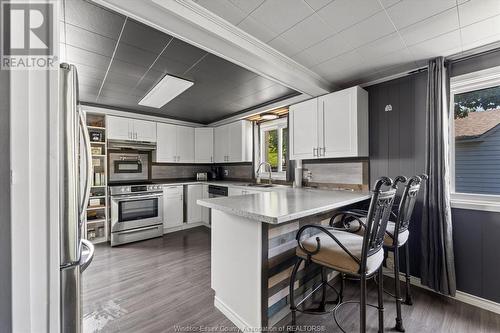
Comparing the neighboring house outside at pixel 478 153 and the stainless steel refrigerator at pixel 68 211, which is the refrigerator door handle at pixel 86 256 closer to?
the stainless steel refrigerator at pixel 68 211

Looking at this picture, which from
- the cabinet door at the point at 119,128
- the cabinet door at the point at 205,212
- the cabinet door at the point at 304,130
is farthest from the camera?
the cabinet door at the point at 205,212

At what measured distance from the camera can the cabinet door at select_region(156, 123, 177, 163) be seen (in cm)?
440

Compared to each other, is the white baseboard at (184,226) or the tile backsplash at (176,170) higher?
the tile backsplash at (176,170)

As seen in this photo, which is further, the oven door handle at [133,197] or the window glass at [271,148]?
the window glass at [271,148]

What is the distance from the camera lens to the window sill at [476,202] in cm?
199

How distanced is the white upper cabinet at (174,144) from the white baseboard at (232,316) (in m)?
3.24

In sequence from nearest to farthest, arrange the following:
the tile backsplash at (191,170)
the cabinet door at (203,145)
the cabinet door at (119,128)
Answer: the cabinet door at (119,128) < the tile backsplash at (191,170) < the cabinet door at (203,145)

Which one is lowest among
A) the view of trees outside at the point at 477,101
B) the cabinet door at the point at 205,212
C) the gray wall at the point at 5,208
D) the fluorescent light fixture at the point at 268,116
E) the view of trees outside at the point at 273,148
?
the cabinet door at the point at 205,212

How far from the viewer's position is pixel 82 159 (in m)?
0.99

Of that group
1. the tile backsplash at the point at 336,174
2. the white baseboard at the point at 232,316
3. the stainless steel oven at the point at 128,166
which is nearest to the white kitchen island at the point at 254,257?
the white baseboard at the point at 232,316

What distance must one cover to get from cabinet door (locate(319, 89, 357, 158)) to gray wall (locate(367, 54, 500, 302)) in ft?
1.26

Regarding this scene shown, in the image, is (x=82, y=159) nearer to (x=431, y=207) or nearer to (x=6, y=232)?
(x=6, y=232)

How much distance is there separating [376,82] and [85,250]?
3.22 m

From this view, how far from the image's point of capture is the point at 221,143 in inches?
189
